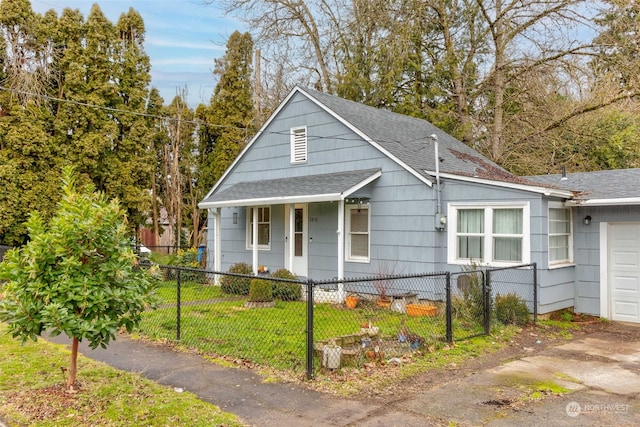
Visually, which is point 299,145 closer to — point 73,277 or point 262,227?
point 262,227

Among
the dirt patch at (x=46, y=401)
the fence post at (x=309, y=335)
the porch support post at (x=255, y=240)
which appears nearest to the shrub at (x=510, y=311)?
the fence post at (x=309, y=335)

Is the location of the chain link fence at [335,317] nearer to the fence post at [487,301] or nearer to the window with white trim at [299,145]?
the fence post at [487,301]

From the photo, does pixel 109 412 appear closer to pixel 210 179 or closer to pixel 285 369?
pixel 285 369

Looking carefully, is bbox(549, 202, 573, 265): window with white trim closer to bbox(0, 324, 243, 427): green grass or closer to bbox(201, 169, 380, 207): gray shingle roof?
bbox(201, 169, 380, 207): gray shingle roof

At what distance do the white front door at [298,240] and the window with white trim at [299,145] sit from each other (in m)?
1.41

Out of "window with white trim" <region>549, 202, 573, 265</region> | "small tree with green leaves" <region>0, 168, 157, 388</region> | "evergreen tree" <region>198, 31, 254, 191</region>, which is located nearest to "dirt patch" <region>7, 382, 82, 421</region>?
"small tree with green leaves" <region>0, 168, 157, 388</region>

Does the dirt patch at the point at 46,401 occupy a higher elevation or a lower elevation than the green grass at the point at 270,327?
higher

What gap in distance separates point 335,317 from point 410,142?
565cm

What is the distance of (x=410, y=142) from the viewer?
13008mm

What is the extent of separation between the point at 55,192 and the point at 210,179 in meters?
7.48

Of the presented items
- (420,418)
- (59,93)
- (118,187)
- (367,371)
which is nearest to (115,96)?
(59,93)

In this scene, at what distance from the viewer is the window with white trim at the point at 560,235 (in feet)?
32.4

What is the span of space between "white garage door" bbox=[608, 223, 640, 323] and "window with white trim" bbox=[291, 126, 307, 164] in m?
7.76

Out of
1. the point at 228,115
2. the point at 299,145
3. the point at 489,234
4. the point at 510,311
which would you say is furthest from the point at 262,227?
the point at 228,115
